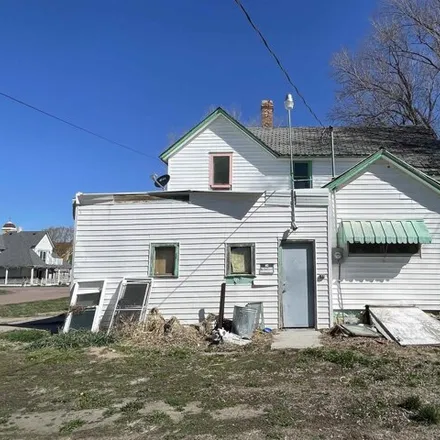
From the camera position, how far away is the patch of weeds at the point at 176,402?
223 inches

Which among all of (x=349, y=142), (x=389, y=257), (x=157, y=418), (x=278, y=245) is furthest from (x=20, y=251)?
(x=157, y=418)

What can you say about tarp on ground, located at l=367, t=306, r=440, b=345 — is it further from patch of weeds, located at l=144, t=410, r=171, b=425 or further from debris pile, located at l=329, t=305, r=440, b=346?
patch of weeds, located at l=144, t=410, r=171, b=425

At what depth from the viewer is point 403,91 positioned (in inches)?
1168

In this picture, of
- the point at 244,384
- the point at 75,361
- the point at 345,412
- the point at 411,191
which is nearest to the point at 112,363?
the point at 75,361

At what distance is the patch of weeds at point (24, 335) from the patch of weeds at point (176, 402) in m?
6.52

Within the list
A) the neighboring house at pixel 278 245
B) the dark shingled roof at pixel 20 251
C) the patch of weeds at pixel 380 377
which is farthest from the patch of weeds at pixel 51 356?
the dark shingled roof at pixel 20 251

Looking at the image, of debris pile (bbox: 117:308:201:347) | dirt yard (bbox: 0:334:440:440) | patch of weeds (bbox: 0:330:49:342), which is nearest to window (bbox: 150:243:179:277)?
debris pile (bbox: 117:308:201:347)

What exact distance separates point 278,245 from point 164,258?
2.98 meters

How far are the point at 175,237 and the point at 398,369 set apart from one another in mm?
6390

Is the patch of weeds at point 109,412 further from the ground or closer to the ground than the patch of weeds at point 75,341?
closer to the ground

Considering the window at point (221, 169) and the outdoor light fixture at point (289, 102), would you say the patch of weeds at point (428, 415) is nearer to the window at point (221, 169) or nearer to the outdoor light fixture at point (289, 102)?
the outdoor light fixture at point (289, 102)

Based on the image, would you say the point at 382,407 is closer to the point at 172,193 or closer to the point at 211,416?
the point at 211,416

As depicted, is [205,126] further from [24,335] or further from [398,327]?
[398,327]

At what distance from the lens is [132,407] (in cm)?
570
